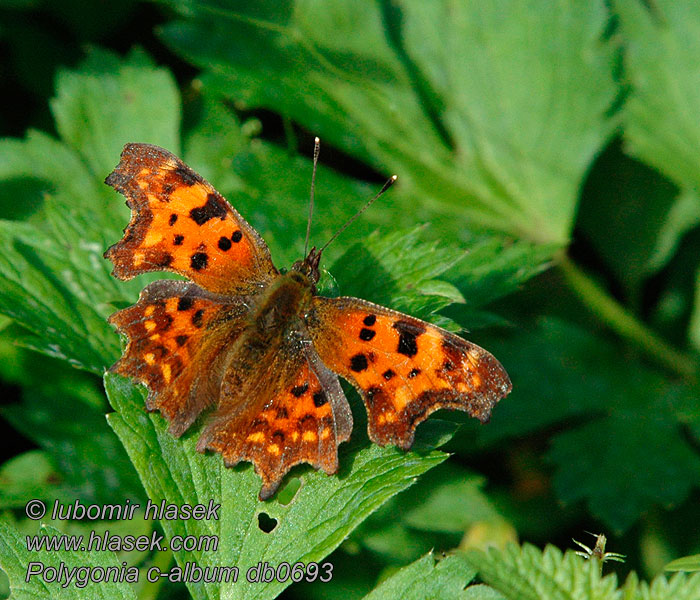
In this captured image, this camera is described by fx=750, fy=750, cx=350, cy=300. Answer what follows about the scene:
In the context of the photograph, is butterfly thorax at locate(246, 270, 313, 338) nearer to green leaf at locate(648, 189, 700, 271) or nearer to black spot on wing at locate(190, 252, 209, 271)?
black spot on wing at locate(190, 252, 209, 271)

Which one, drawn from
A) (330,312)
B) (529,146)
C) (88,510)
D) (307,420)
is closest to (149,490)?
(307,420)

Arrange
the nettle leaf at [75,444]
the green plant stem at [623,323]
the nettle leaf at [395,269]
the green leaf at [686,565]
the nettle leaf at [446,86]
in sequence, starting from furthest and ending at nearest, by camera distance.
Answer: the green plant stem at [623,323] < the nettle leaf at [446,86] < the nettle leaf at [75,444] < the nettle leaf at [395,269] < the green leaf at [686,565]

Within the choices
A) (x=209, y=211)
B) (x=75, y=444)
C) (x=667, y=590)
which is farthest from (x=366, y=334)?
(x=75, y=444)

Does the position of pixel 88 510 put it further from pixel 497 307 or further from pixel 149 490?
pixel 497 307

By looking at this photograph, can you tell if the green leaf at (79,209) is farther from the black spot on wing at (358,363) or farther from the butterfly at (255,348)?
the black spot on wing at (358,363)

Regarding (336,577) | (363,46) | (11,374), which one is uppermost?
(363,46)

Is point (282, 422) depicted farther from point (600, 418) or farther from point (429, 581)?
point (600, 418)

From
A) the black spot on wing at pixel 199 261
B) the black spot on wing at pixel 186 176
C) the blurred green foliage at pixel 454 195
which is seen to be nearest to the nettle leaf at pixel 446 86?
the blurred green foliage at pixel 454 195

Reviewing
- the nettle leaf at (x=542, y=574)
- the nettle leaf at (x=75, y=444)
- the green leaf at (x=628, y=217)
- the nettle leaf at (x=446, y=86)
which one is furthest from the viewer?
the green leaf at (x=628, y=217)
